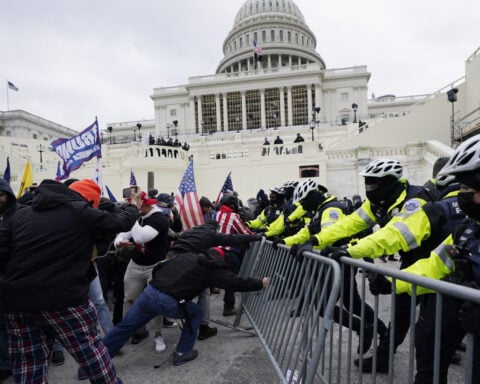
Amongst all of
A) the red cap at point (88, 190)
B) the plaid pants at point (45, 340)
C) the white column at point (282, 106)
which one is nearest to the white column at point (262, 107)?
the white column at point (282, 106)

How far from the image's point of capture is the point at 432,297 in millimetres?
2184

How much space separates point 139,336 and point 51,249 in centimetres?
257

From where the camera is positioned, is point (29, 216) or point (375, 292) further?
point (29, 216)

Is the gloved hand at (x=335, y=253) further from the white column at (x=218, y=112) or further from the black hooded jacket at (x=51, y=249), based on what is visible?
the white column at (x=218, y=112)

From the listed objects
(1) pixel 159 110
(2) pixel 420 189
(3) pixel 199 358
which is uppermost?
(1) pixel 159 110

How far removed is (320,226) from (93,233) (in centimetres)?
274

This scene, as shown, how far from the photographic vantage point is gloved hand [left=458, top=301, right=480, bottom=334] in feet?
4.96

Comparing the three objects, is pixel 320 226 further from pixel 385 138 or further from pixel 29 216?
pixel 385 138

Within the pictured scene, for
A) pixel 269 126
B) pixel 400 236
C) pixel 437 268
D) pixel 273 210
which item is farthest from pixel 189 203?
pixel 269 126

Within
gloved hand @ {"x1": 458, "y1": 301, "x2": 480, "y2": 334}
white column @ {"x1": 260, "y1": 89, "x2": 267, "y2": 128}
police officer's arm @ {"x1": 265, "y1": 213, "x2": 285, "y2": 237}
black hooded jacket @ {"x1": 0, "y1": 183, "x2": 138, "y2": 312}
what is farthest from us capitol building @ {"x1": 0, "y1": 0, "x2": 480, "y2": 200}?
black hooded jacket @ {"x1": 0, "y1": 183, "x2": 138, "y2": 312}

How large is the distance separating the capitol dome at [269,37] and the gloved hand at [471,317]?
75.8 metres

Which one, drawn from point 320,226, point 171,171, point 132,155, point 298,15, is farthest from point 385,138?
point 298,15

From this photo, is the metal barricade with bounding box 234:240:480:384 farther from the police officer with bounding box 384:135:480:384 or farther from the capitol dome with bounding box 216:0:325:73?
the capitol dome with bounding box 216:0:325:73

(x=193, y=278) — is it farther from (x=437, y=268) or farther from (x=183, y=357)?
(x=437, y=268)
